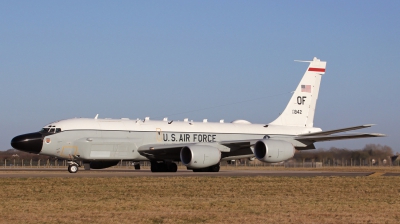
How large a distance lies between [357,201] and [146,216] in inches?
248

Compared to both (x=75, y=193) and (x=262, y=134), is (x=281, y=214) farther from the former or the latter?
(x=262, y=134)

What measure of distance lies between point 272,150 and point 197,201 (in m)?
19.3

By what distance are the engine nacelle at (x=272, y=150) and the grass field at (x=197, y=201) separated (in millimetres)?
10741

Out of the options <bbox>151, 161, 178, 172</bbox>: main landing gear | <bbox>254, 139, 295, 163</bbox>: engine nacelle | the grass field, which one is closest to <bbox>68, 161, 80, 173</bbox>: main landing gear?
<bbox>151, 161, 178, 172</bbox>: main landing gear

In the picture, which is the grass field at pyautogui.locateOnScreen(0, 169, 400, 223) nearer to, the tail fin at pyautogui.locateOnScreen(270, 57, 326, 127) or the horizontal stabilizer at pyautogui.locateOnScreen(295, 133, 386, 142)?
the horizontal stabilizer at pyautogui.locateOnScreen(295, 133, 386, 142)

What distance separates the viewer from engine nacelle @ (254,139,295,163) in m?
35.9

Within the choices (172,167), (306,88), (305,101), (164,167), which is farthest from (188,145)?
(306,88)

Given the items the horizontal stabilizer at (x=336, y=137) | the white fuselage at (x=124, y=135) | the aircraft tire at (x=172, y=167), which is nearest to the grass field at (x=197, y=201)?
the white fuselage at (x=124, y=135)

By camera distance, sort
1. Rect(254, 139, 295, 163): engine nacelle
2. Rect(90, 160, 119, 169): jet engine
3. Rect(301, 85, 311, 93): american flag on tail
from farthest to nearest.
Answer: Rect(301, 85, 311, 93): american flag on tail, Rect(90, 160, 119, 169): jet engine, Rect(254, 139, 295, 163): engine nacelle

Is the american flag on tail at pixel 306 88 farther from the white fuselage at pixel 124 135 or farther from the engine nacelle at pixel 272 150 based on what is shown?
the engine nacelle at pixel 272 150

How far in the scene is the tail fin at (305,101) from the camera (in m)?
44.4

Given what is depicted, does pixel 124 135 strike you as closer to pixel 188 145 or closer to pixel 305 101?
pixel 188 145

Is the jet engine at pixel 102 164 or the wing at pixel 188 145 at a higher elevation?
the wing at pixel 188 145

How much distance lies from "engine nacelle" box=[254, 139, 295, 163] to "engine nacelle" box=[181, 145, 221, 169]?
236cm
